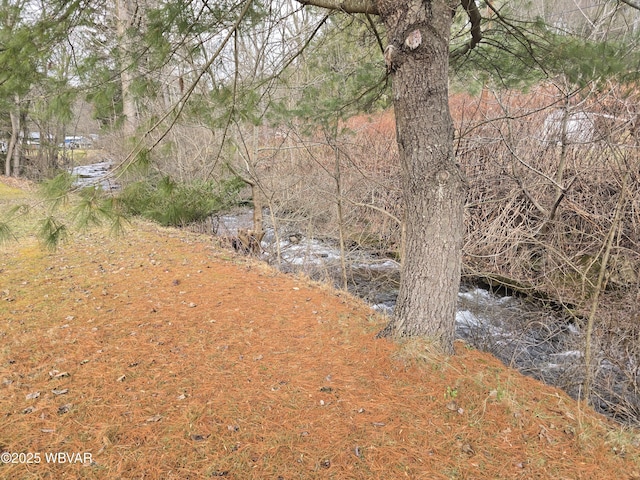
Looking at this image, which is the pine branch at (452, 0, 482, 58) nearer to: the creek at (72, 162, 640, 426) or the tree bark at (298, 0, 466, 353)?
the tree bark at (298, 0, 466, 353)

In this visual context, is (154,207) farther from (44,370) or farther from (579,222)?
(579,222)

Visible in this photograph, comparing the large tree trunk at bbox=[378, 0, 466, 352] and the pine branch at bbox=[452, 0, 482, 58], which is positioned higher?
the pine branch at bbox=[452, 0, 482, 58]

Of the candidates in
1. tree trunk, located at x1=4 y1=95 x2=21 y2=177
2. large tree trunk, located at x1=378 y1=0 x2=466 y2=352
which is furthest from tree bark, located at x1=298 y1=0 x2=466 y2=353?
tree trunk, located at x1=4 y1=95 x2=21 y2=177

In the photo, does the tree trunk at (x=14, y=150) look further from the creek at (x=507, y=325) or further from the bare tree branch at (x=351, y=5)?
the bare tree branch at (x=351, y=5)

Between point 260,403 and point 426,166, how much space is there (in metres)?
1.96

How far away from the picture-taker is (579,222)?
19.4ft

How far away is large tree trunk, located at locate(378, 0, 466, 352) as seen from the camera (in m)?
2.51

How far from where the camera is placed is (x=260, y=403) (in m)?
2.47

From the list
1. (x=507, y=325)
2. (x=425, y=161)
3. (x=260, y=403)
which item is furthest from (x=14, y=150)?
(x=507, y=325)

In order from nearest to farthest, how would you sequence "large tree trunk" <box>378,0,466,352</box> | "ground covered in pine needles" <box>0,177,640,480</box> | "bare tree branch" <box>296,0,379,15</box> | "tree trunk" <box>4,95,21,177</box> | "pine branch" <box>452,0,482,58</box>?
"ground covered in pine needles" <box>0,177,640,480</box> → "large tree trunk" <box>378,0,466,352</box> → "bare tree branch" <box>296,0,379,15</box> → "pine branch" <box>452,0,482,58</box> → "tree trunk" <box>4,95,21,177</box>

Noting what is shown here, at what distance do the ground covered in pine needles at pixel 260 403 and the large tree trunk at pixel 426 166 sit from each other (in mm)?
297

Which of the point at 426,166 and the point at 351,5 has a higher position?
the point at 351,5

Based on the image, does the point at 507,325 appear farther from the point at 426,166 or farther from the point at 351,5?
the point at 351,5

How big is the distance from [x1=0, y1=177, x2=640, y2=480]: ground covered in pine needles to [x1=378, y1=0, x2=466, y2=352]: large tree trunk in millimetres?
297
